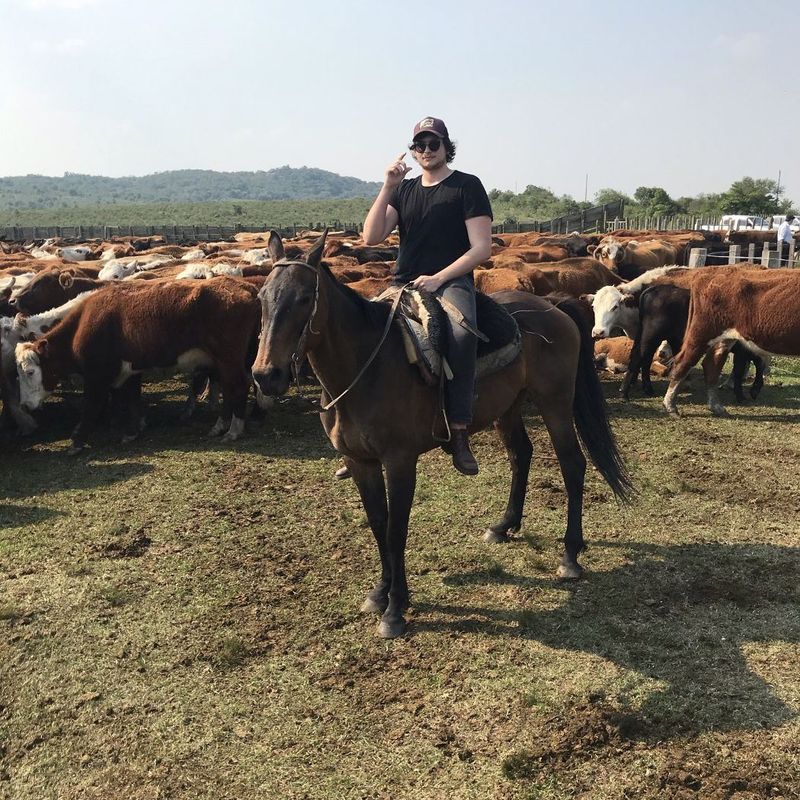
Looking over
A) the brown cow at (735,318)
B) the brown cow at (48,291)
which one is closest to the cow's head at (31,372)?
the brown cow at (48,291)

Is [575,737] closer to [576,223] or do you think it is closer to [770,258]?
[770,258]

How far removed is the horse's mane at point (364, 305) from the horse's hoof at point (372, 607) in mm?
1792

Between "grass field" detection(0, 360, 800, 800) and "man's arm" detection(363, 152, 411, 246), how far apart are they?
2.39 m

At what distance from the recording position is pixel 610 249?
17453 mm

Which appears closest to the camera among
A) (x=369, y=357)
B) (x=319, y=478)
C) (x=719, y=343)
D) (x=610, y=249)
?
(x=369, y=357)

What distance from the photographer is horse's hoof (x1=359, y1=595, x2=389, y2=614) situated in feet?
14.9

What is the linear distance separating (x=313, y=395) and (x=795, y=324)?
21.0 ft

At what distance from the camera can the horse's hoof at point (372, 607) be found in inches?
179

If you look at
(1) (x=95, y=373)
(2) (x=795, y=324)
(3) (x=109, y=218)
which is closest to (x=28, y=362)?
(1) (x=95, y=373)

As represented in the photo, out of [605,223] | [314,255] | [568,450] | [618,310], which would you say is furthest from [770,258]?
[605,223]

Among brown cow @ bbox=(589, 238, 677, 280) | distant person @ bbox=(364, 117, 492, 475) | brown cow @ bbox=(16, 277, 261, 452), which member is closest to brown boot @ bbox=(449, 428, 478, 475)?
distant person @ bbox=(364, 117, 492, 475)

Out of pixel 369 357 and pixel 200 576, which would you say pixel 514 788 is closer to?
pixel 369 357

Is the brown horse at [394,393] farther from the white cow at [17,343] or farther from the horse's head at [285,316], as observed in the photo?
the white cow at [17,343]

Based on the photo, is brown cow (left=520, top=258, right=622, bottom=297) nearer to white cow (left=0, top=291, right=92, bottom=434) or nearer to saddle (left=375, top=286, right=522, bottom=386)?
white cow (left=0, top=291, right=92, bottom=434)
